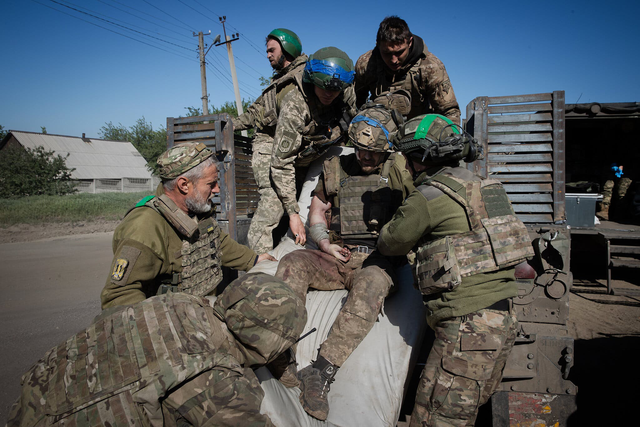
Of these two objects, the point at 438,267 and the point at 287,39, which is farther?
the point at 287,39

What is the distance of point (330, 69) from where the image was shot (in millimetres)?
3422

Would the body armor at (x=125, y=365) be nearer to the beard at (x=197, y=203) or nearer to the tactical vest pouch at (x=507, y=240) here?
the beard at (x=197, y=203)

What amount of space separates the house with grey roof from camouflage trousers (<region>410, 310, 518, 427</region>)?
31949mm

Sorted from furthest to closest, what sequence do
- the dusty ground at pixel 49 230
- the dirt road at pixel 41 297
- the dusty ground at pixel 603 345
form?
the dusty ground at pixel 49 230
the dirt road at pixel 41 297
the dusty ground at pixel 603 345

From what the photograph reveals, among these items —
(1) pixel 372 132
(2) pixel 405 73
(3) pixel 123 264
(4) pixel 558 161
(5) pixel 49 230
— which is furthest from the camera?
(5) pixel 49 230

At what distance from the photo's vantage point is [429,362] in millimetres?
2193

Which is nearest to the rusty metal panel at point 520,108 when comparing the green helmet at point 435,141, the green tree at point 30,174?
the green helmet at point 435,141

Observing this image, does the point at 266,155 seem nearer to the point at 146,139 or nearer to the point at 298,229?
the point at 298,229

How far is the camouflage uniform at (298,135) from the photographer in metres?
3.71

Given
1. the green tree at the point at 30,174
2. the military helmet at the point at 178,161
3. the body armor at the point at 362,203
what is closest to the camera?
the military helmet at the point at 178,161

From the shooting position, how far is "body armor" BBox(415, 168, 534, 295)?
6.95ft

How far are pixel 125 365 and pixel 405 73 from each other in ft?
11.3

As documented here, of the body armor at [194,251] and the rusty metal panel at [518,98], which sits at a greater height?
the rusty metal panel at [518,98]

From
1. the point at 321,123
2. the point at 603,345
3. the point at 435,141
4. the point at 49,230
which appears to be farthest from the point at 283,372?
the point at 49,230
